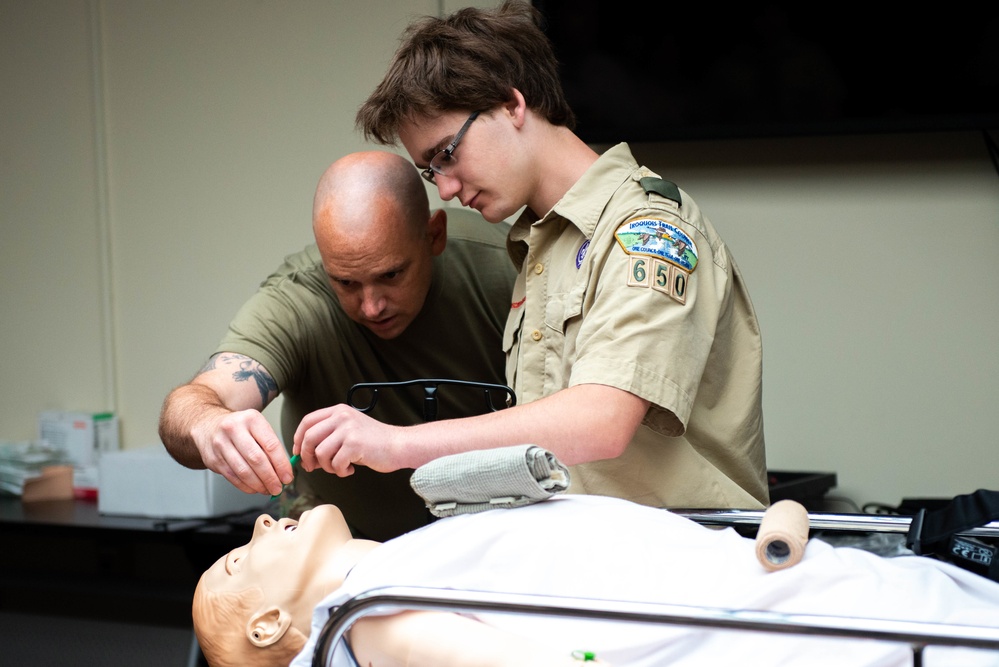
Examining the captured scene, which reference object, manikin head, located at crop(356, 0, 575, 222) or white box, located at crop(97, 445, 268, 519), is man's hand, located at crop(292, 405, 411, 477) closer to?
manikin head, located at crop(356, 0, 575, 222)

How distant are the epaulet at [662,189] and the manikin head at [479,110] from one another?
147 mm

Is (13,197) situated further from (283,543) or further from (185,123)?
(283,543)

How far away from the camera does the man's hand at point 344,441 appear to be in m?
1.18

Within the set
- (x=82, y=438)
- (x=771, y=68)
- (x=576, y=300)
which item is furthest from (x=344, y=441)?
(x=82, y=438)

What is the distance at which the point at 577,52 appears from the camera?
2.65 metres

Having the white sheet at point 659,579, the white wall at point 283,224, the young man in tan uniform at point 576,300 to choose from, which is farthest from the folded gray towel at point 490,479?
the white wall at point 283,224

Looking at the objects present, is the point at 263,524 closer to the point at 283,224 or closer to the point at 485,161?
the point at 485,161

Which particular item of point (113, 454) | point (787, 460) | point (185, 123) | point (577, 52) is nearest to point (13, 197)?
point (185, 123)

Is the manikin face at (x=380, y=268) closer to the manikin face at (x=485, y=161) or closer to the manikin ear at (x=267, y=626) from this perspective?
the manikin face at (x=485, y=161)

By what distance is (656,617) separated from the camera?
0.84m

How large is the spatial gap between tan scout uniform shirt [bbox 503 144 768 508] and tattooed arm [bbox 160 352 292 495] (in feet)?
1.32

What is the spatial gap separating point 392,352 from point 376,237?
322 millimetres

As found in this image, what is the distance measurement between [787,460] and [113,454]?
6.28 ft

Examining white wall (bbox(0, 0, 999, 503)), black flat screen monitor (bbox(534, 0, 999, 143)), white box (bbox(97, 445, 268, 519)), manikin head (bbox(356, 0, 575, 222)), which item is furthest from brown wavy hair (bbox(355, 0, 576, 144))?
white box (bbox(97, 445, 268, 519))
